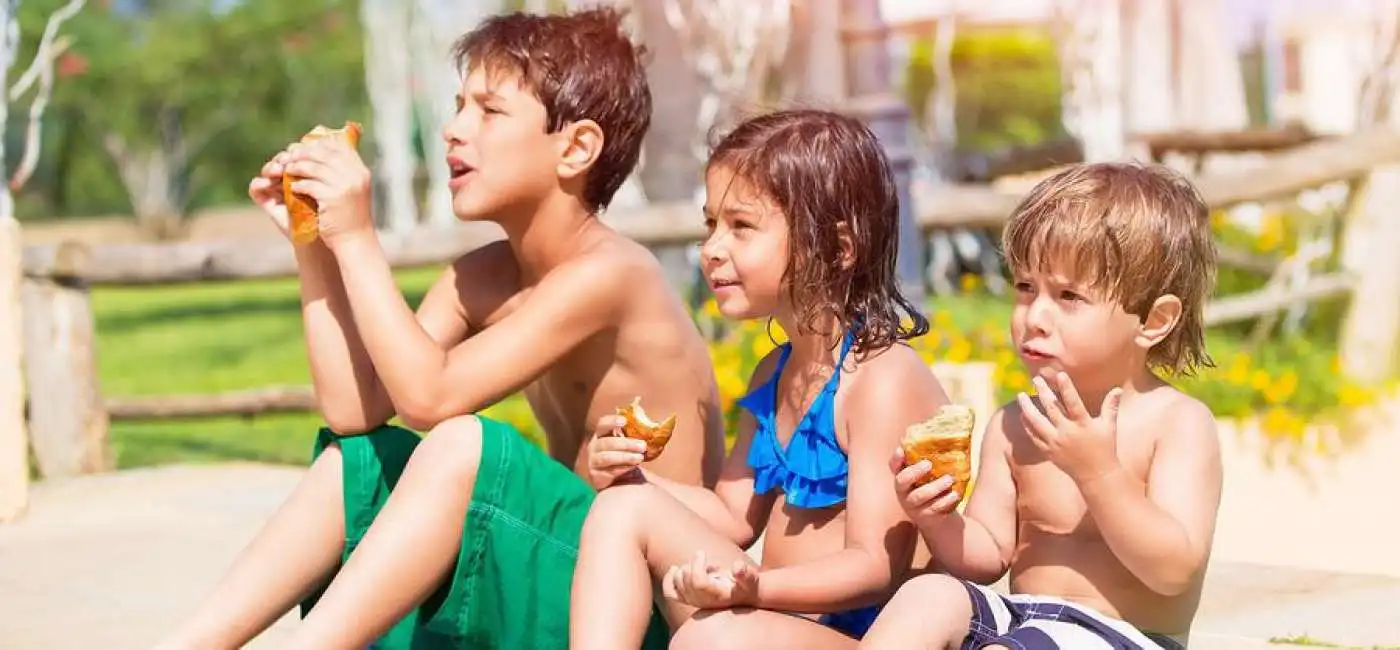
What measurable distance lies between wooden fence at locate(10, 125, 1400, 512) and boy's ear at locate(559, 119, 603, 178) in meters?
3.44

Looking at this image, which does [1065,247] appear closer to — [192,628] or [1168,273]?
[1168,273]

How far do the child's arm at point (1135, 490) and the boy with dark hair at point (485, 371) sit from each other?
2.59ft

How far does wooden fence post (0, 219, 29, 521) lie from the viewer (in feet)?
16.0

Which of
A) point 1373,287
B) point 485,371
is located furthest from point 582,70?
point 1373,287

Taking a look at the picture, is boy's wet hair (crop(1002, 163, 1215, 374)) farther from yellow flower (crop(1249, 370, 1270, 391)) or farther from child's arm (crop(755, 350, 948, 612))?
yellow flower (crop(1249, 370, 1270, 391))

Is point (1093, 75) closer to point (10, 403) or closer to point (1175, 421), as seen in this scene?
point (10, 403)

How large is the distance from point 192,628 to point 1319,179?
5.69m

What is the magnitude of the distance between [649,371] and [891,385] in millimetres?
670

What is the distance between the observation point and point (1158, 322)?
2516 millimetres

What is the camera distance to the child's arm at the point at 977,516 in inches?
92.6

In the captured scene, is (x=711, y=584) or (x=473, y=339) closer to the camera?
(x=711, y=584)

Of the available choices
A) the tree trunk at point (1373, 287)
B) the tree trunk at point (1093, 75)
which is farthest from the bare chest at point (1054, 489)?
the tree trunk at point (1093, 75)

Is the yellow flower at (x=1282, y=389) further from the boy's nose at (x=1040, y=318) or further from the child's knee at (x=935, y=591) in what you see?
the child's knee at (x=935, y=591)

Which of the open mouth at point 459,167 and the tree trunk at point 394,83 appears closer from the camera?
the open mouth at point 459,167
